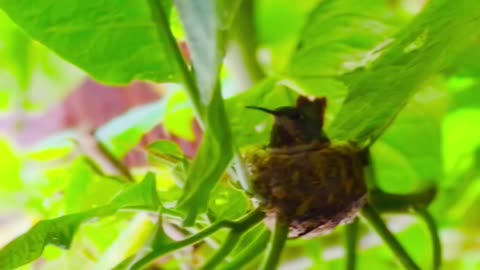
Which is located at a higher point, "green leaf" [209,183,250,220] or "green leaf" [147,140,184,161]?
"green leaf" [147,140,184,161]

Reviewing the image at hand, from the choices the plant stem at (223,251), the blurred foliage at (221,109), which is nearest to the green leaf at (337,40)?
the blurred foliage at (221,109)

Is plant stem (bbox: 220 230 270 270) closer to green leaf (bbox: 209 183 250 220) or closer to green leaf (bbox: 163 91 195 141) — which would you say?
green leaf (bbox: 209 183 250 220)

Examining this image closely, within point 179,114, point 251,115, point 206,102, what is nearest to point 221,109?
point 206,102

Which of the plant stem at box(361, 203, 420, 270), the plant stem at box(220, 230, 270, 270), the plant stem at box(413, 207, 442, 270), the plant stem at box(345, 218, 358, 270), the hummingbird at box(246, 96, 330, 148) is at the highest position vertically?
the hummingbird at box(246, 96, 330, 148)

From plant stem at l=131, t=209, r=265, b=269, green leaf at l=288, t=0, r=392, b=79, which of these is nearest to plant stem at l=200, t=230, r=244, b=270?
plant stem at l=131, t=209, r=265, b=269

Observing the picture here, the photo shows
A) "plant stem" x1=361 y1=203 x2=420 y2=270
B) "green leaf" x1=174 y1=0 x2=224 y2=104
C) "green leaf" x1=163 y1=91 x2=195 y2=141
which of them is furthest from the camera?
"green leaf" x1=163 y1=91 x2=195 y2=141

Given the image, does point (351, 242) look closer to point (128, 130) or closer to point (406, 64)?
point (406, 64)

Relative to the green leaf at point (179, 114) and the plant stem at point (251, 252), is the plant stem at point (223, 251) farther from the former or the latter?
the green leaf at point (179, 114)

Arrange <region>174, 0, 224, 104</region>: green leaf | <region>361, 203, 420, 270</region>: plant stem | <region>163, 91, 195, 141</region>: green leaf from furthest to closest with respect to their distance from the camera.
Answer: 1. <region>163, 91, 195, 141</region>: green leaf
2. <region>361, 203, 420, 270</region>: plant stem
3. <region>174, 0, 224, 104</region>: green leaf
